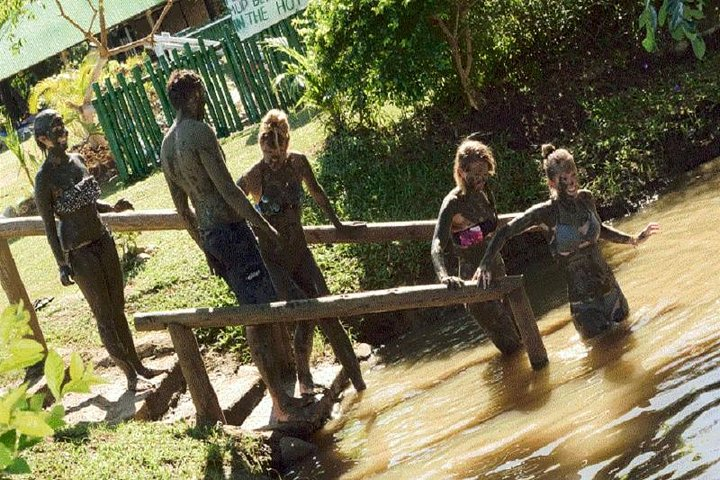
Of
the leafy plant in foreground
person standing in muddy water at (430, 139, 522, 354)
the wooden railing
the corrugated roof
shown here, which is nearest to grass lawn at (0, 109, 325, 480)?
the wooden railing

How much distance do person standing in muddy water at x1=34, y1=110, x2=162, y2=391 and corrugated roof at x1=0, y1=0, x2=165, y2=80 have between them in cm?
1740

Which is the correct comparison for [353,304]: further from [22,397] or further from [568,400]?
[22,397]

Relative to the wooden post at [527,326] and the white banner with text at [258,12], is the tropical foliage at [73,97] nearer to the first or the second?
the white banner with text at [258,12]

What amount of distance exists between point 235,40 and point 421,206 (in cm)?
754

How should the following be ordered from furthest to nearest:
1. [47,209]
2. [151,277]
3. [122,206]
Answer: [151,277]
[122,206]
[47,209]

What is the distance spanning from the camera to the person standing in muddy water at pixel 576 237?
25.7ft

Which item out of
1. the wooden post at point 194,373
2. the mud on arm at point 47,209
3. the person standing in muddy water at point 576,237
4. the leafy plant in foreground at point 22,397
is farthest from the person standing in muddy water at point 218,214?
the leafy plant in foreground at point 22,397

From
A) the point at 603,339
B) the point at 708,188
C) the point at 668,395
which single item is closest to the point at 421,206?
the point at 708,188

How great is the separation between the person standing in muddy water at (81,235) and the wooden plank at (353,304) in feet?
3.49

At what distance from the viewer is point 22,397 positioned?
2859mm

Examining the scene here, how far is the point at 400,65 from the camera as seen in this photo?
42.1 feet

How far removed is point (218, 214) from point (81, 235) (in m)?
1.30

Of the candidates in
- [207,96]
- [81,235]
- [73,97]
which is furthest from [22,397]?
[73,97]

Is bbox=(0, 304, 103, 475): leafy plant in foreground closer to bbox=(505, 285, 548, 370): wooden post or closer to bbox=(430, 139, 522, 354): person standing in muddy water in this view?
bbox=(430, 139, 522, 354): person standing in muddy water
